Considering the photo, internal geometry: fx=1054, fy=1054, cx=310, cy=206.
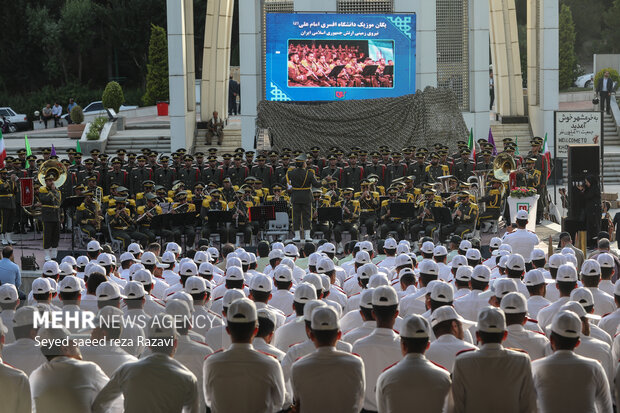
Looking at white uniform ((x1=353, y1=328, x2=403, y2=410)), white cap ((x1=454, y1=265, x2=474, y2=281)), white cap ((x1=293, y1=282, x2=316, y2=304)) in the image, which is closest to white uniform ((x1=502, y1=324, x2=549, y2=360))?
white uniform ((x1=353, y1=328, x2=403, y2=410))

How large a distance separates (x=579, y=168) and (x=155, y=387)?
50.7ft

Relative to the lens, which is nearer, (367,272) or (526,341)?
(526,341)

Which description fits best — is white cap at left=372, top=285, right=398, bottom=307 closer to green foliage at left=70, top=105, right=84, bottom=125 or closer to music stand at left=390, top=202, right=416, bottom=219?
music stand at left=390, top=202, right=416, bottom=219

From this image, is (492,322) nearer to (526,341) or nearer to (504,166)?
(526,341)

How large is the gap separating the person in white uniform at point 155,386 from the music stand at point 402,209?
48.8 feet

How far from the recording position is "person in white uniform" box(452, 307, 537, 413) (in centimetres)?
699

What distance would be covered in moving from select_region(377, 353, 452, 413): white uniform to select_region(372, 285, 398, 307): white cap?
36.8 inches

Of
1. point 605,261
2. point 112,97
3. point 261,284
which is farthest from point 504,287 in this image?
point 112,97

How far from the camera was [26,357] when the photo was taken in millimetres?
8289

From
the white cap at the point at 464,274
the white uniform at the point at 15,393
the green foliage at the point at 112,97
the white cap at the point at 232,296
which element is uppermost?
the green foliage at the point at 112,97

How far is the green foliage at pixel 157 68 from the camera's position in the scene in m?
51.8

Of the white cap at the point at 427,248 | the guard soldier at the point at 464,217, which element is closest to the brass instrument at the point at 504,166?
the guard soldier at the point at 464,217

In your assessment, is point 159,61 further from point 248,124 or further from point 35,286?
point 35,286

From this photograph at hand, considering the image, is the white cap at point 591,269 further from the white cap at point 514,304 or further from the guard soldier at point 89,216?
the guard soldier at point 89,216
